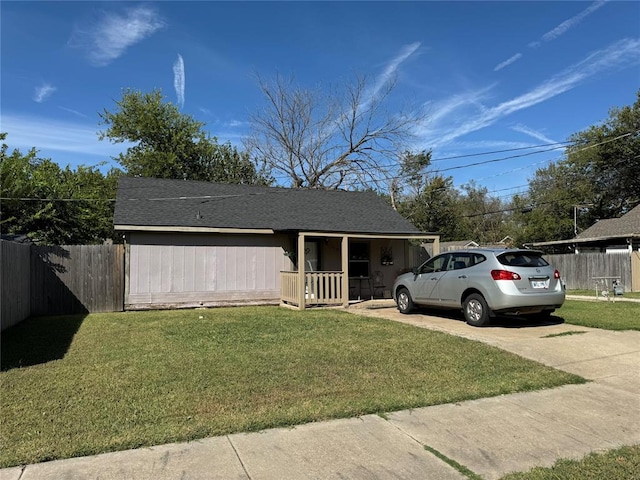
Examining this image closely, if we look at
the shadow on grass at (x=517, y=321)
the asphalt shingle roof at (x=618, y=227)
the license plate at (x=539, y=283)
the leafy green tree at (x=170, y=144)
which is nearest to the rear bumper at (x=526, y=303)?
the license plate at (x=539, y=283)

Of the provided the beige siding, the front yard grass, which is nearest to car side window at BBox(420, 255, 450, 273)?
the front yard grass

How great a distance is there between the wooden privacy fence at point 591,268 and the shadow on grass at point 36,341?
2048 cm

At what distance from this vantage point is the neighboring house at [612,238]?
2347cm

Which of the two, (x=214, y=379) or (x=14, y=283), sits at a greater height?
(x=14, y=283)

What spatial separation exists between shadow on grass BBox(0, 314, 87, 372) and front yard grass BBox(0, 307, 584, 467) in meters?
0.03

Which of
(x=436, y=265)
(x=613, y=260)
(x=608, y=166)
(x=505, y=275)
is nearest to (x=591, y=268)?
(x=613, y=260)

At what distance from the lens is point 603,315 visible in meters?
10.6

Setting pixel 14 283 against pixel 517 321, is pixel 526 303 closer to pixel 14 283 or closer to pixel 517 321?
pixel 517 321

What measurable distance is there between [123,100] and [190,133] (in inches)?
200

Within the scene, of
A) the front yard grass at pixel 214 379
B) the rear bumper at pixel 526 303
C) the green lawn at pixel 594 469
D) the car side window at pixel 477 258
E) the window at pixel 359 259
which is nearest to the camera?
the green lawn at pixel 594 469

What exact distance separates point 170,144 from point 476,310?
90.0 feet

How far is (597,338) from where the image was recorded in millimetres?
7910

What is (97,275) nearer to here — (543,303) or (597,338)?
(543,303)

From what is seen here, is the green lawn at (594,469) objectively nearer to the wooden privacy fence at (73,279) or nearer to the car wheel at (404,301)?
the car wheel at (404,301)
